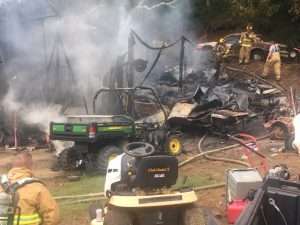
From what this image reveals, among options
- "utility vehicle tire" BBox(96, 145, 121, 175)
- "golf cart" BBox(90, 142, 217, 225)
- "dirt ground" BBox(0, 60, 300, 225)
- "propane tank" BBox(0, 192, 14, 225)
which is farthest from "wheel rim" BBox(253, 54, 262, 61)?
"propane tank" BBox(0, 192, 14, 225)

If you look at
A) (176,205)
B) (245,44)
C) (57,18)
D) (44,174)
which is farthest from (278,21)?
(176,205)

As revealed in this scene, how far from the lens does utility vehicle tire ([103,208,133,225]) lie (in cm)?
522

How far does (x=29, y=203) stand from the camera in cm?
436

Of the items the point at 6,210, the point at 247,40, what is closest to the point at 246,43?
the point at 247,40

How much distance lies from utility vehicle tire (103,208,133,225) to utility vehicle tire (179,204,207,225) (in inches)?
24.3

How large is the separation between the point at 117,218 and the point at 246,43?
18413 millimetres

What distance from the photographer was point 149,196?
5.26 m

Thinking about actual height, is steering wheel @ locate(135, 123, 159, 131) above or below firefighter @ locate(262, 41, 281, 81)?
below

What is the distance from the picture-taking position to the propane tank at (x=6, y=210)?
423 centimetres

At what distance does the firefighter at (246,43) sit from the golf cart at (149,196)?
1762 cm

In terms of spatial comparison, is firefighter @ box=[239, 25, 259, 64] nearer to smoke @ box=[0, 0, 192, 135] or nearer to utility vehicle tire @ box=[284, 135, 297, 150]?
A: smoke @ box=[0, 0, 192, 135]

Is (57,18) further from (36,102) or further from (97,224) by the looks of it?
(97,224)

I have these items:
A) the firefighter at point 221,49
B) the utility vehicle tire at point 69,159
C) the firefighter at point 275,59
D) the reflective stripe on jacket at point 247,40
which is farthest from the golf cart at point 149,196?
the firefighter at point 221,49

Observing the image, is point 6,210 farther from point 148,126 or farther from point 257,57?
point 257,57
